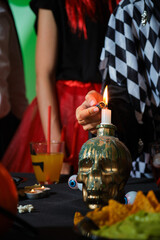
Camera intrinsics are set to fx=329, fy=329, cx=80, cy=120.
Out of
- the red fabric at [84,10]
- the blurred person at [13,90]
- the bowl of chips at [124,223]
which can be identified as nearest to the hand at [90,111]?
the bowl of chips at [124,223]

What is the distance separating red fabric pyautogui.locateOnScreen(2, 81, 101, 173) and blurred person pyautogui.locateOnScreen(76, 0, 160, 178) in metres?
0.38

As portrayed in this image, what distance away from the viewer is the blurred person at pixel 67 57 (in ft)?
4.85

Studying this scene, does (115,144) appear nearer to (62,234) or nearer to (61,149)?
(62,234)

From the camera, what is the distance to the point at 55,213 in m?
0.53

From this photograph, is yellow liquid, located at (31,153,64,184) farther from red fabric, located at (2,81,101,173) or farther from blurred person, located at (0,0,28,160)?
blurred person, located at (0,0,28,160)

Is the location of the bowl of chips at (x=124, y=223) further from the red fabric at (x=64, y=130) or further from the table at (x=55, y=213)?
the red fabric at (x=64, y=130)

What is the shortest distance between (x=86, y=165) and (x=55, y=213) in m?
0.09

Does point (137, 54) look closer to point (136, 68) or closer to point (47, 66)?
point (136, 68)

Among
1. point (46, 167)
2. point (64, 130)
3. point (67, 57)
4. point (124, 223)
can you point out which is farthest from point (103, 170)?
point (67, 57)

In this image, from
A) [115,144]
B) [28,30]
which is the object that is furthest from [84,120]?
[28,30]

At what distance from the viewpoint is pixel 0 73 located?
151 cm

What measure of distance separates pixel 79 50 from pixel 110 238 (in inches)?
51.1

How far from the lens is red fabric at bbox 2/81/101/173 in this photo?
1472mm

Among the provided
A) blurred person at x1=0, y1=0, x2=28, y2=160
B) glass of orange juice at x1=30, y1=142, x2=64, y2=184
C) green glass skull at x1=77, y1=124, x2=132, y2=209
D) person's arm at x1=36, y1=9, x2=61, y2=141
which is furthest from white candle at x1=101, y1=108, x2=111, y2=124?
blurred person at x1=0, y1=0, x2=28, y2=160
